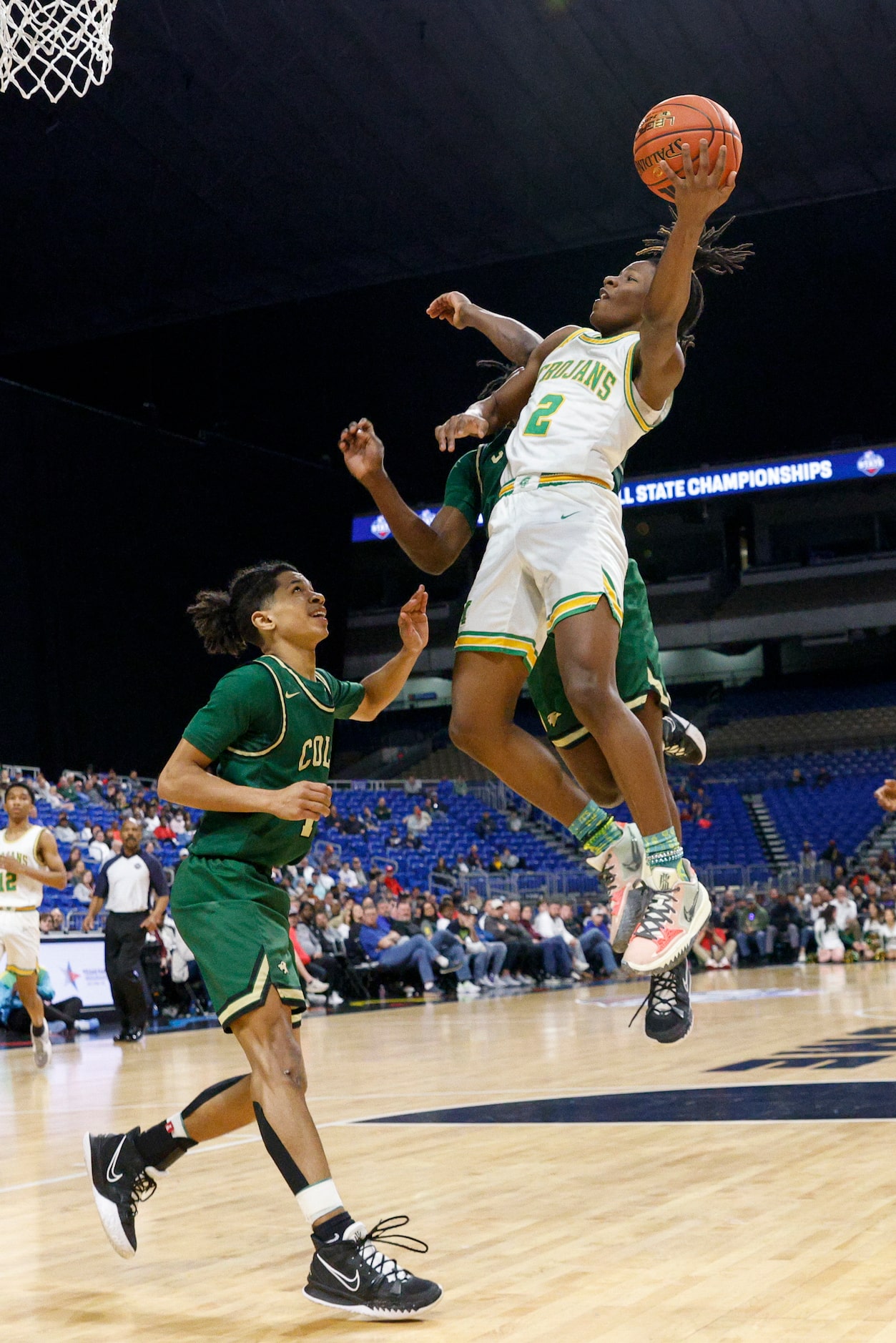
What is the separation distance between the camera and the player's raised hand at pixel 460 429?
163 inches

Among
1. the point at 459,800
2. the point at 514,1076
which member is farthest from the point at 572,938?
the point at 514,1076

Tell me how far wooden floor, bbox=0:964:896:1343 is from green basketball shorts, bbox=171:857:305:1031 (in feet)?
2.23

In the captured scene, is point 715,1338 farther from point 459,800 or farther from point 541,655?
point 459,800

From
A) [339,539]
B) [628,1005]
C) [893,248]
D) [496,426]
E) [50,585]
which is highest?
[893,248]

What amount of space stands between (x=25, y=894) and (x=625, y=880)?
22.1ft

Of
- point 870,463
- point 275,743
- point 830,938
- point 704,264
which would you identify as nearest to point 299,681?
point 275,743

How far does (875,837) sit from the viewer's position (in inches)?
1078

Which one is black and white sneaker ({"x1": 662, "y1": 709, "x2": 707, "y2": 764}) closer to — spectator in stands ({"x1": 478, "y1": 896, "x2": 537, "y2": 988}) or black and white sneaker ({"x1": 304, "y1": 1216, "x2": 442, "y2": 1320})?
black and white sneaker ({"x1": 304, "y1": 1216, "x2": 442, "y2": 1320})

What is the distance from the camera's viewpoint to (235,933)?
352 cm

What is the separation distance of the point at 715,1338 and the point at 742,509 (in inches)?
1251

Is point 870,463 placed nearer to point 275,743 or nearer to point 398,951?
point 398,951

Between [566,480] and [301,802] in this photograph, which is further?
[566,480]

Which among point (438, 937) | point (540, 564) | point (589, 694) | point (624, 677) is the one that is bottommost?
point (438, 937)

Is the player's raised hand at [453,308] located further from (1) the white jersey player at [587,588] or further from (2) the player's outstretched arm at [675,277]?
(2) the player's outstretched arm at [675,277]
